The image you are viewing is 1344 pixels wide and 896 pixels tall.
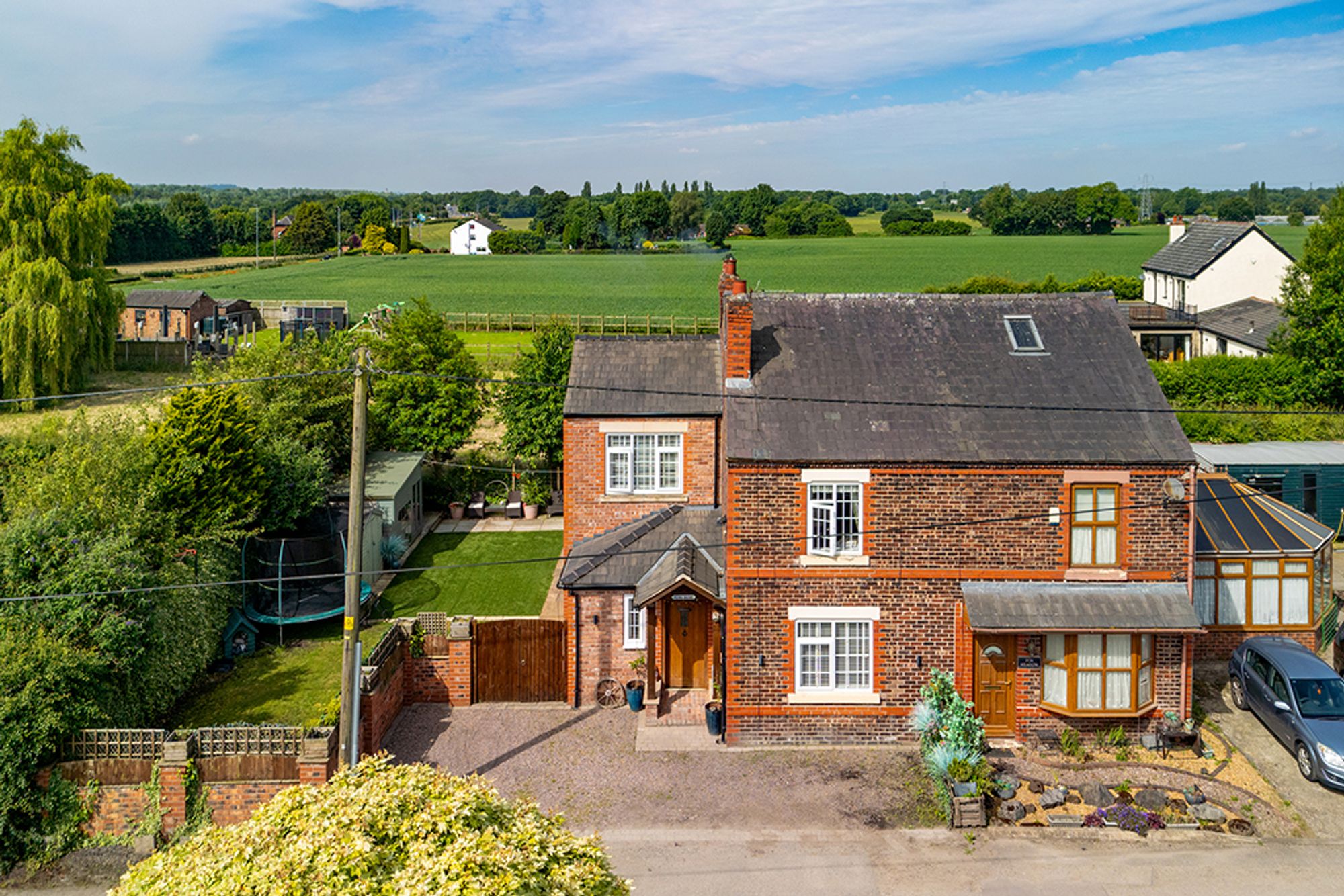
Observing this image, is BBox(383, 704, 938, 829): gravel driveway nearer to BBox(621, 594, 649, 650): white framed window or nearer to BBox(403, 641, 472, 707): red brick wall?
BBox(403, 641, 472, 707): red brick wall

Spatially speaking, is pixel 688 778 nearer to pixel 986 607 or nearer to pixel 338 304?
pixel 986 607

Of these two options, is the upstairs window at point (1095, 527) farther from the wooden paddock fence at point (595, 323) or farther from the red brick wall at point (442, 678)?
the wooden paddock fence at point (595, 323)

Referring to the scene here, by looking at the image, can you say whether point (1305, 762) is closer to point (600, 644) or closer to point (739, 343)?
point (739, 343)

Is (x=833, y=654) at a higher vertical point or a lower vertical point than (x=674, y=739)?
higher

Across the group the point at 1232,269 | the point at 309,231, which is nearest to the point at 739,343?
the point at 1232,269

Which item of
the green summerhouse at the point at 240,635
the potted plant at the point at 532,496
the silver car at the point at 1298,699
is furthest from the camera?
the potted plant at the point at 532,496

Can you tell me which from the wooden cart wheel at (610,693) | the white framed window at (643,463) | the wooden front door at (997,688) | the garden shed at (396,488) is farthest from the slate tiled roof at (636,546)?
the garden shed at (396,488)

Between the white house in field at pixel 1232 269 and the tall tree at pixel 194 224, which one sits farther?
the tall tree at pixel 194 224
